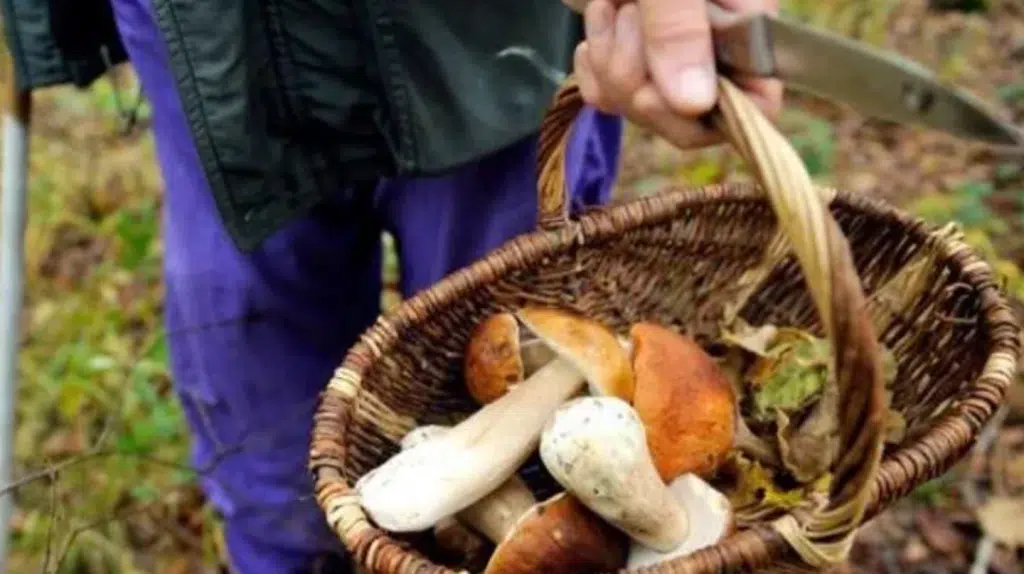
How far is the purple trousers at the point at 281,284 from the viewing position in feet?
4.46

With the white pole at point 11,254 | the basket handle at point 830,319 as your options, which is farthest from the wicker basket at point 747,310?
the white pole at point 11,254

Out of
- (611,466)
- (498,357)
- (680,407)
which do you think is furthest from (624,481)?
(498,357)

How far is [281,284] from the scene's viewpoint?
1.45 metres

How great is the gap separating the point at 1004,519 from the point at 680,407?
31.6 inches

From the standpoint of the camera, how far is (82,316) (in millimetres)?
2312

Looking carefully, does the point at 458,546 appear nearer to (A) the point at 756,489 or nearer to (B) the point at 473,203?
(A) the point at 756,489

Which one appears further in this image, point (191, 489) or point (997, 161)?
point (997, 161)

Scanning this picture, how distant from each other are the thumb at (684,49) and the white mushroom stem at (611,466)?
233mm

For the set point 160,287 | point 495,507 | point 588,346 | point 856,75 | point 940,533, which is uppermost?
point 856,75

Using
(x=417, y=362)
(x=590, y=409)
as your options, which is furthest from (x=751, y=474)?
(x=417, y=362)

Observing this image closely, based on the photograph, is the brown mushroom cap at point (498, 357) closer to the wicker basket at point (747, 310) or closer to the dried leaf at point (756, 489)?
the wicker basket at point (747, 310)

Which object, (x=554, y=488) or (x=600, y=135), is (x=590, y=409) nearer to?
(x=554, y=488)

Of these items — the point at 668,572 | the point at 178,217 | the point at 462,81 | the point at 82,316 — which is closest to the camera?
the point at 668,572

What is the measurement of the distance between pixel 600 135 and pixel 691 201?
20 centimetres
